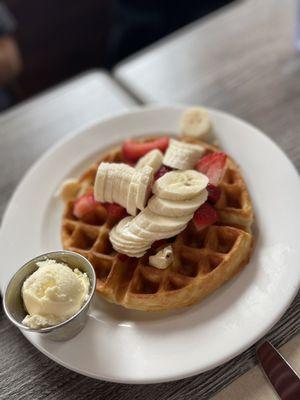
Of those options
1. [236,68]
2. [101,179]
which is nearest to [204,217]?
[101,179]

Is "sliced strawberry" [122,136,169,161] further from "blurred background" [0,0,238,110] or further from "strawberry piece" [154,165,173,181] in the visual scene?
"blurred background" [0,0,238,110]

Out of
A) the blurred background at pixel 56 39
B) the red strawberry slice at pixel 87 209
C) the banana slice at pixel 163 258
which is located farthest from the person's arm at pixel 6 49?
the banana slice at pixel 163 258

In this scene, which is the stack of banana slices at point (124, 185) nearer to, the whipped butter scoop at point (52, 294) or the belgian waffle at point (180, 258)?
the belgian waffle at point (180, 258)

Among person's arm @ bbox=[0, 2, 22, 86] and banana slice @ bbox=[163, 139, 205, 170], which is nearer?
banana slice @ bbox=[163, 139, 205, 170]

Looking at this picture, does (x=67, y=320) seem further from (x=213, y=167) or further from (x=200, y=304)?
(x=213, y=167)

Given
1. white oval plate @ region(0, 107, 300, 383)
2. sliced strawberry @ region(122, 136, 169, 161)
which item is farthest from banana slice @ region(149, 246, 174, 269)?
sliced strawberry @ region(122, 136, 169, 161)
